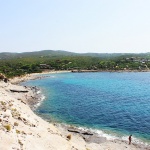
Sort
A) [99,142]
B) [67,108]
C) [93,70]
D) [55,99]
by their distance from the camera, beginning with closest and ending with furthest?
[99,142] < [67,108] < [55,99] < [93,70]

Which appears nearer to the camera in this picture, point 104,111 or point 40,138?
point 40,138

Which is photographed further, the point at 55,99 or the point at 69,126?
the point at 55,99

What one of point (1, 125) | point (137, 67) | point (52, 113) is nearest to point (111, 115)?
point (52, 113)

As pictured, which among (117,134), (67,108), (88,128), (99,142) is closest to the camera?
(99,142)

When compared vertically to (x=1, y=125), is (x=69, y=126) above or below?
below

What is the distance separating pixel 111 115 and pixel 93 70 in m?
124

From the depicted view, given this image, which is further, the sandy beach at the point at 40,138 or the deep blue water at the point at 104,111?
the deep blue water at the point at 104,111

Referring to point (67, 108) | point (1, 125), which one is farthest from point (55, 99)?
point (1, 125)

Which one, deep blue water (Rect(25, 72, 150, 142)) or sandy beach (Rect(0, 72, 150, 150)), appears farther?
deep blue water (Rect(25, 72, 150, 142))

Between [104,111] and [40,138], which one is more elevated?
[40,138]

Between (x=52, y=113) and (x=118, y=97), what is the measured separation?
28.0m

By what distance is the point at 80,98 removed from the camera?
81250mm

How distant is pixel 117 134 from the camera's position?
155ft

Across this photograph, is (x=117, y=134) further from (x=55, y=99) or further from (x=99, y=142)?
(x=55, y=99)
